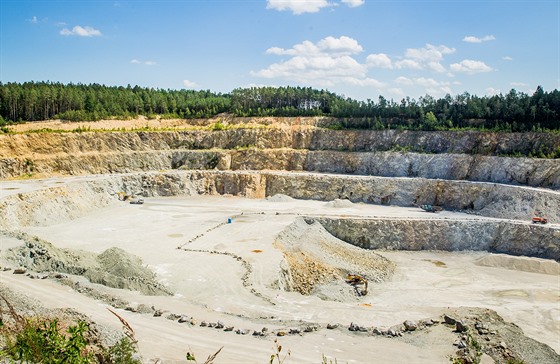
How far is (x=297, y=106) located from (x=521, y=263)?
5333 cm

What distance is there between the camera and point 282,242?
35812 mm

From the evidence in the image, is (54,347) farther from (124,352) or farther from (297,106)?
(297,106)

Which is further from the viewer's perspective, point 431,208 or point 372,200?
point 372,200

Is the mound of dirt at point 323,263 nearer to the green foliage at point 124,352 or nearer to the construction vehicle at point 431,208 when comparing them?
the construction vehicle at point 431,208

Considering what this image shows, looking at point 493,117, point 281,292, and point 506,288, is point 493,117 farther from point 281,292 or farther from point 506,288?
point 281,292

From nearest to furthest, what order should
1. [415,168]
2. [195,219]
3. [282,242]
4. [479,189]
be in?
[282,242] < [195,219] < [479,189] < [415,168]

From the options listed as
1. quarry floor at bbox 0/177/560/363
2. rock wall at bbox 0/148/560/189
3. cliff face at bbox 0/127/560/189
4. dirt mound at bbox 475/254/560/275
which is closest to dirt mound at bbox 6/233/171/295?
quarry floor at bbox 0/177/560/363

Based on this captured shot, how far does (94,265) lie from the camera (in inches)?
1044

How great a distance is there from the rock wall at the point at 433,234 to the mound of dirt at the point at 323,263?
276 centimetres

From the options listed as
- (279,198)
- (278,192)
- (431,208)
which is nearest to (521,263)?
(431,208)

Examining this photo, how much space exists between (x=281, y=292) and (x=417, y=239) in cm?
1997

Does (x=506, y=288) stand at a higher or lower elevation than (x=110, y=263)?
lower

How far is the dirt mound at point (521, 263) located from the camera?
34903 millimetres

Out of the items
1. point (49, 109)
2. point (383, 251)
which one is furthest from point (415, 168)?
point (49, 109)
